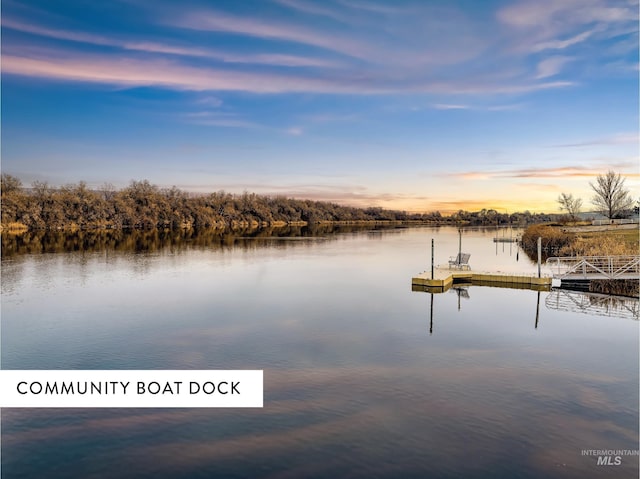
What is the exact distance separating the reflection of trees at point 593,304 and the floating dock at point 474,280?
1720 mm

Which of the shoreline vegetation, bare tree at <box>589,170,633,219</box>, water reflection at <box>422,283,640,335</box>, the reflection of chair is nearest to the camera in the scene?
water reflection at <box>422,283,640,335</box>

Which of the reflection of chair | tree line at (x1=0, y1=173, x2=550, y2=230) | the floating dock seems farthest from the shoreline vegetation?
tree line at (x1=0, y1=173, x2=550, y2=230)

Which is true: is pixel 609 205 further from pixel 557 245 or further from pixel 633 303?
pixel 633 303

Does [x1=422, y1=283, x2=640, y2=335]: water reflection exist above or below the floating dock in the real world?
below

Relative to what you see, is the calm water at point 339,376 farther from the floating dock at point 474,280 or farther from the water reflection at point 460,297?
the floating dock at point 474,280

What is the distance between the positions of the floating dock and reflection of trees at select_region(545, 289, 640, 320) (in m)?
1.72

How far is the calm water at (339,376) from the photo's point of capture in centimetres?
1199

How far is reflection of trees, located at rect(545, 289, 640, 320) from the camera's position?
94.8 feet

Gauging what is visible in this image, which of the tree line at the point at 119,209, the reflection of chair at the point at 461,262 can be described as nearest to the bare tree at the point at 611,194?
the reflection of chair at the point at 461,262

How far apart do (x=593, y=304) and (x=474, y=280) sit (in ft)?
32.3

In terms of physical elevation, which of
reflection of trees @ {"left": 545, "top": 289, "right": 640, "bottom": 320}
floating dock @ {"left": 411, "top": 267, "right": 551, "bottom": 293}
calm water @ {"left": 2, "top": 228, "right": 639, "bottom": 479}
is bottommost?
calm water @ {"left": 2, "top": 228, "right": 639, "bottom": 479}

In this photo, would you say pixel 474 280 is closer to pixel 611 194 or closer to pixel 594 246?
pixel 594 246

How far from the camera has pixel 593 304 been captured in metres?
31.5

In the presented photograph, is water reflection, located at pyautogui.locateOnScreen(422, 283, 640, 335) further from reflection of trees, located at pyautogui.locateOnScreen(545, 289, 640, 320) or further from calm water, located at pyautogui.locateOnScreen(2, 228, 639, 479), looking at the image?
calm water, located at pyautogui.locateOnScreen(2, 228, 639, 479)
